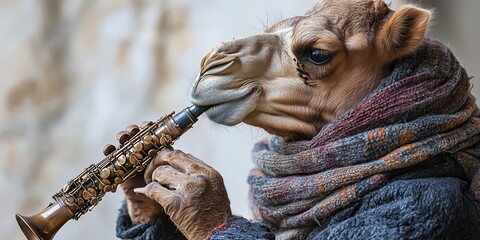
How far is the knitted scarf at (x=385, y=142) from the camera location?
946 millimetres

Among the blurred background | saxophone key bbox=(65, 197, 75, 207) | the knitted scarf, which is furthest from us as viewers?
the blurred background

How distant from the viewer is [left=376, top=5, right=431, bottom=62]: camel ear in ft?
3.27

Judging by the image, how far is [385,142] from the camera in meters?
0.94

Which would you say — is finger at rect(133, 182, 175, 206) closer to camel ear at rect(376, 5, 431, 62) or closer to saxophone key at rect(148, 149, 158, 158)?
saxophone key at rect(148, 149, 158, 158)

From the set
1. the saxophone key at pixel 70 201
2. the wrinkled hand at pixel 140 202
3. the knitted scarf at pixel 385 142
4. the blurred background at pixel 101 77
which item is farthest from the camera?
the blurred background at pixel 101 77

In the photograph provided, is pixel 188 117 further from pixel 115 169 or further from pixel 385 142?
pixel 385 142

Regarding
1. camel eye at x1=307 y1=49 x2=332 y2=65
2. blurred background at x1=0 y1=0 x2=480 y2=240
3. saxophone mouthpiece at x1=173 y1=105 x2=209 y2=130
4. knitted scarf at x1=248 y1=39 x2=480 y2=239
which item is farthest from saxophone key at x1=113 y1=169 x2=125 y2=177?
blurred background at x1=0 y1=0 x2=480 y2=240

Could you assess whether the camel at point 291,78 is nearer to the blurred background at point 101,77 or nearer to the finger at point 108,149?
the finger at point 108,149

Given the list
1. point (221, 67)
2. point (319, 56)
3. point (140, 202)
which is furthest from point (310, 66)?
point (140, 202)

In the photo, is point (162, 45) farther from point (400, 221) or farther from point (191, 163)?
point (400, 221)

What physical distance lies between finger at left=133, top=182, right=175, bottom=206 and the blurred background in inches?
28.5

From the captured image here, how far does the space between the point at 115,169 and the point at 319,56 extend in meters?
0.36

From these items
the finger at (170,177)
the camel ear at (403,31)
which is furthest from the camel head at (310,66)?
the finger at (170,177)

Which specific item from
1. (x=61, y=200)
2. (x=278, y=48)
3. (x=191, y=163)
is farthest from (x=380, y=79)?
(x=61, y=200)
